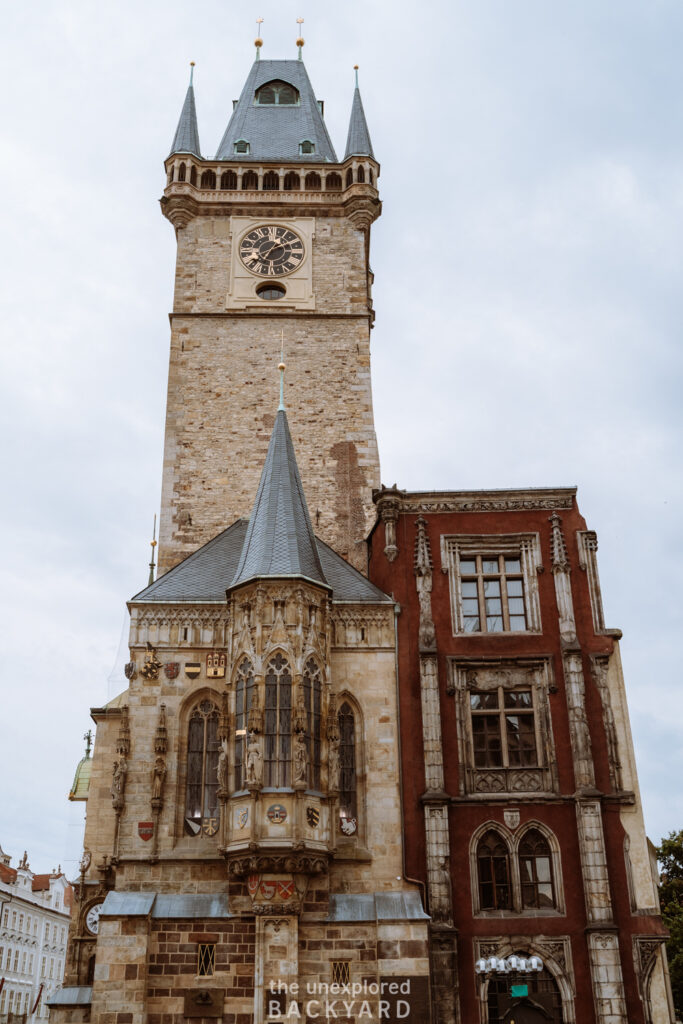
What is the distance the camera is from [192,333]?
30.5m

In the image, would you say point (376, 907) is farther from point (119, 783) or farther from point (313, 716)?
point (119, 783)

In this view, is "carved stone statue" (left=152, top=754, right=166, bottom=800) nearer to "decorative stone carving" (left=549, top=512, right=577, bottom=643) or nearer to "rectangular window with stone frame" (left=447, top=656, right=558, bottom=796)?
"rectangular window with stone frame" (left=447, top=656, right=558, bottom=796)

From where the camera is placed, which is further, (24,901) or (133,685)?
(24,901)

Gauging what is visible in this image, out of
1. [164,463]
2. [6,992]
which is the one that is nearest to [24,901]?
[6,992]

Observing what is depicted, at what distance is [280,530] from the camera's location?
2256 cm

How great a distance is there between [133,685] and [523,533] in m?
9.33

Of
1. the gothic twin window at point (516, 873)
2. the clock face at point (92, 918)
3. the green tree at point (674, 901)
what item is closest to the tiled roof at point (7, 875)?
the green tree at point (674, 901)

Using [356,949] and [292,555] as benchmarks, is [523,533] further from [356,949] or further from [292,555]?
[356,949]

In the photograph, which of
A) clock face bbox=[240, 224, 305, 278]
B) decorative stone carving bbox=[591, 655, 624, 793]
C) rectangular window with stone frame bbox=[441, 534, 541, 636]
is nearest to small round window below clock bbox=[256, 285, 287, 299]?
clock face bbox=[240, 224, 305, 278]

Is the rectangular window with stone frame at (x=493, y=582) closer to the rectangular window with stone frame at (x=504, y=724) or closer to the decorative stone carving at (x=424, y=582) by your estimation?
the decorative stone carving at (x=424, y=582)

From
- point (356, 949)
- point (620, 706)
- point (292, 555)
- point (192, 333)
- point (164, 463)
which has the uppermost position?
point (192, 333)

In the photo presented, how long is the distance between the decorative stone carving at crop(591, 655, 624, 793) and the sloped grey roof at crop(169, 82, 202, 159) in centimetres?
2086

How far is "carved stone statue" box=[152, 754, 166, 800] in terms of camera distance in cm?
2097

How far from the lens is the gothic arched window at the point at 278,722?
65.3 feet
